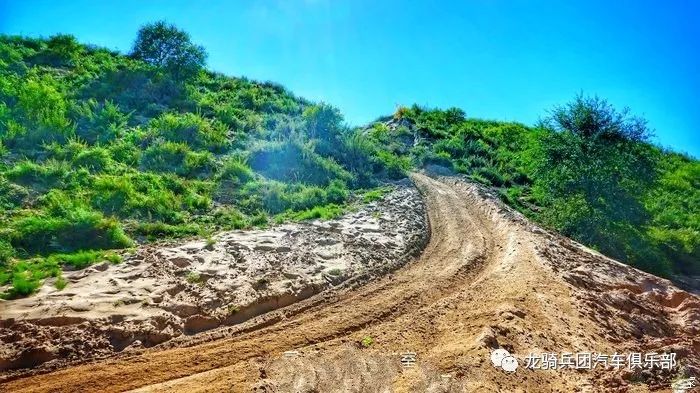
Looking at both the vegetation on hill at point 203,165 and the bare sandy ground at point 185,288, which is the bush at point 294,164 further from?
the bare sandy ground at point 185,288

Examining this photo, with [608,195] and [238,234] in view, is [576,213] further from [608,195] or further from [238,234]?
[238,234]

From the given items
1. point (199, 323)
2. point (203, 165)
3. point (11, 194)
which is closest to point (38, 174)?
point (11, 194)

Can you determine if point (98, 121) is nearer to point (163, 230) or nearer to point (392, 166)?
point (163, 230)

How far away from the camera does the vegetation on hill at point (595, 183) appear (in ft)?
55.7

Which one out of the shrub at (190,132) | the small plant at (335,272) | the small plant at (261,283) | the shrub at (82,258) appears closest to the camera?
the shrub at (82,258)

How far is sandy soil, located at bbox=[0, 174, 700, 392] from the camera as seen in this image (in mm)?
5969

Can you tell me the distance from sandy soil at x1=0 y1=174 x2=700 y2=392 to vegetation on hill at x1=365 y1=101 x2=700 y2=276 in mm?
5543

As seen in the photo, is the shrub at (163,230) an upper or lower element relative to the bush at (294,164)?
lower

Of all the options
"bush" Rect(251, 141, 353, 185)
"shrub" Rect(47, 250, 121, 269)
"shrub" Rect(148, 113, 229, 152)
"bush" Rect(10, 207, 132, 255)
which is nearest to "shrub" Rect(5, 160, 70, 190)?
"bush" Rect(10, 207, 132, 255)

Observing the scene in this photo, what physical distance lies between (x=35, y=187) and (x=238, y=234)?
5462 mm

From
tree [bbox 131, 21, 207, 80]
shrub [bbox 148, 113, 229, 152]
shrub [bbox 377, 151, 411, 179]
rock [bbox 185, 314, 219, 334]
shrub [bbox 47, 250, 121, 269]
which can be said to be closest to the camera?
rock [bbox 185, 314, 219, 334]

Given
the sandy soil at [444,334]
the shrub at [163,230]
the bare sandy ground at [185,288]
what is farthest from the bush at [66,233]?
the sandy soil at [444,334]

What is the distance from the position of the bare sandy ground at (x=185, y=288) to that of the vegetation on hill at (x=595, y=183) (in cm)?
897

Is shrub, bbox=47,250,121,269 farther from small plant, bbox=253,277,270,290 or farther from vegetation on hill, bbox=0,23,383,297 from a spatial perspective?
small plant, bbox=253,277,270,290
